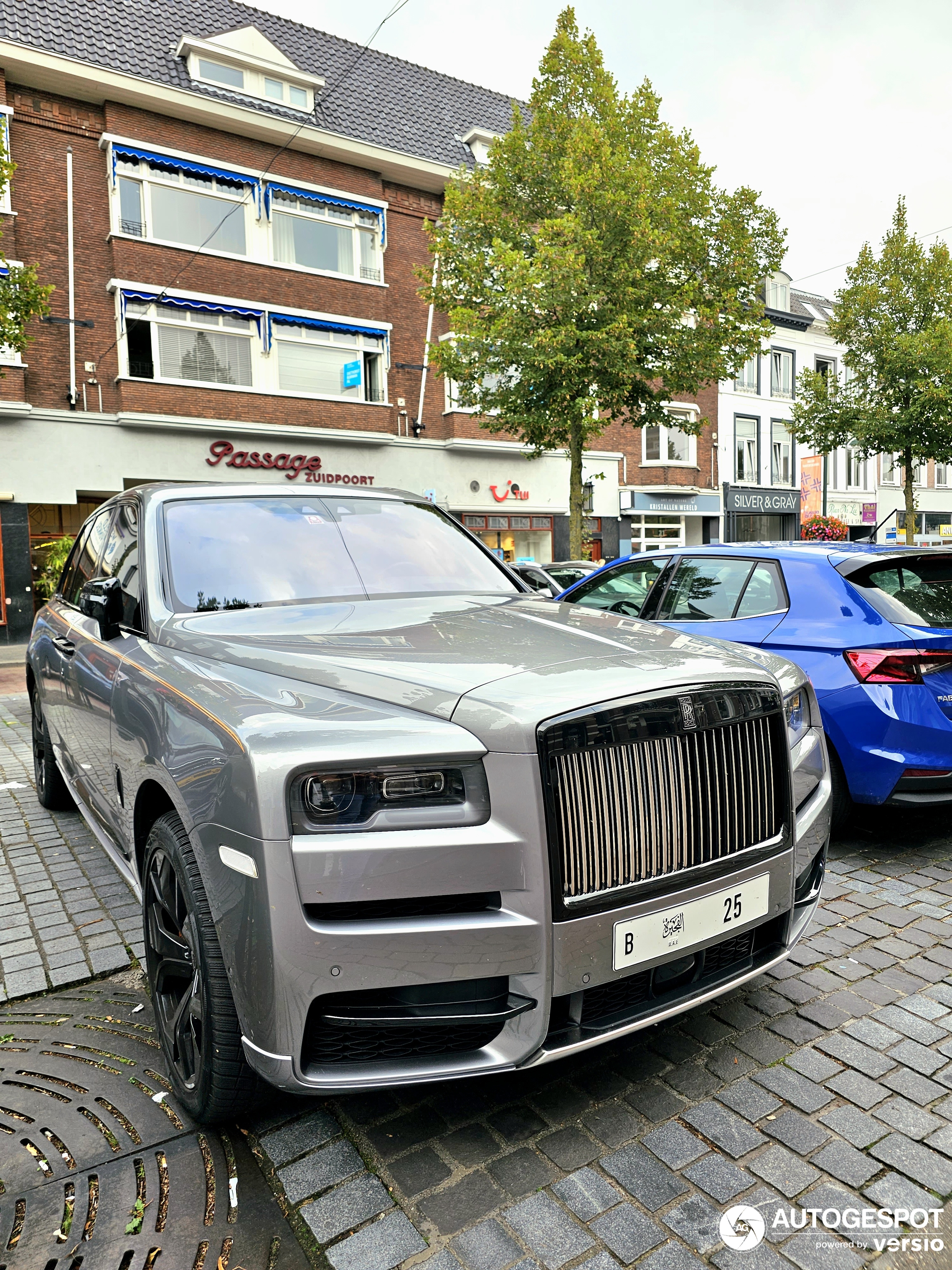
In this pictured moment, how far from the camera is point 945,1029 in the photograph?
272 cm

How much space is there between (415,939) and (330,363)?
2136 cm

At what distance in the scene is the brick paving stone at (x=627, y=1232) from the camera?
1871 mm

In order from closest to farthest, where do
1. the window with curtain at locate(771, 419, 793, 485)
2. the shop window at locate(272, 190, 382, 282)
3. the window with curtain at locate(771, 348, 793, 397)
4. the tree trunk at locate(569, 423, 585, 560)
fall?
the tree trunk at locate(569, 423, 585, 560)
the shop window at locate(272, 190, 382, 282)
the window with curtain at locate(771, 419, 793, 485)
the window with curtain at locate(771, 348, 793, 397)

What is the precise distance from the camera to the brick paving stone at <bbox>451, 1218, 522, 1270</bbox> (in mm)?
1842

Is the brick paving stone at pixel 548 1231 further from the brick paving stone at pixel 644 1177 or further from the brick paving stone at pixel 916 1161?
the brick paving stone at pixel 916 1161

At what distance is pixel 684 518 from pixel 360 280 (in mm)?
15019

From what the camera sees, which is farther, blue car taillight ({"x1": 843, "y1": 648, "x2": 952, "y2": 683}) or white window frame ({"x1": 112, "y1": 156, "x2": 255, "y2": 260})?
white window frame ({"x1": 112, "y1": 156, "x2": 255, "y2": 260})

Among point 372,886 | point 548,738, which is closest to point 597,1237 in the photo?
point 372,886

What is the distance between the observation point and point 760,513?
33406mm

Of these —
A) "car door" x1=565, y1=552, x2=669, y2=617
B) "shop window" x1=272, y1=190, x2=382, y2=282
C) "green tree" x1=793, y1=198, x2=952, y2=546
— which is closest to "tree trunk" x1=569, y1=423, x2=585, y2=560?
"green tree" x1=793, y1=198, x2=952, y2=546

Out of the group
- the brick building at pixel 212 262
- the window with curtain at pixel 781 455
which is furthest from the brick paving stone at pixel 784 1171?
the window with curtain at pixel 781 455

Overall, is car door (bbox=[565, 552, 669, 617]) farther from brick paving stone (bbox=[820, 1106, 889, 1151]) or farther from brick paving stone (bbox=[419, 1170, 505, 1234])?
brick paving stone (bbox=[419, 1170, 505, 1234])

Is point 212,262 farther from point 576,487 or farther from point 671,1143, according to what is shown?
point 671,1143

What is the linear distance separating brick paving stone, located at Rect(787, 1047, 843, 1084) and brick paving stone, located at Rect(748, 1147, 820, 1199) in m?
0.37
